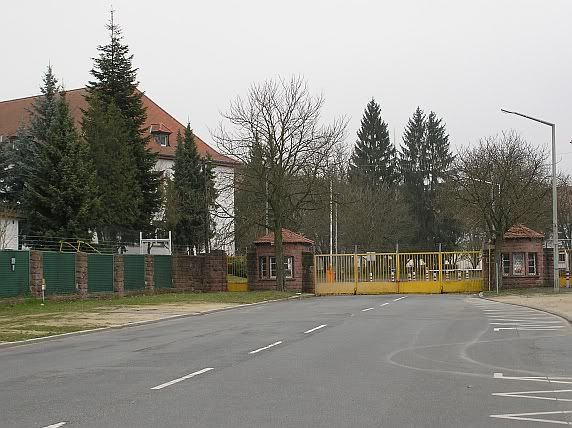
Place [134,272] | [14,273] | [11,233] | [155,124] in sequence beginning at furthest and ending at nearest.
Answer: [155,124] < [11,233] < [134,272] < [14,273]

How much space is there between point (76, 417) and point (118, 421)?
1.96 ft

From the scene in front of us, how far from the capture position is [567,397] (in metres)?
10.8

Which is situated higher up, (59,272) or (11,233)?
(11,233)

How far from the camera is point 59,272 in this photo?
3725 cm

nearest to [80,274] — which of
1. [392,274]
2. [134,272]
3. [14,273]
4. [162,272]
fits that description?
[14,273]

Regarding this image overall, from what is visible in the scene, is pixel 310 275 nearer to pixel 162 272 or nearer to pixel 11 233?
pixel 162 272

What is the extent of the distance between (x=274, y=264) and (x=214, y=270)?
12.7 feet

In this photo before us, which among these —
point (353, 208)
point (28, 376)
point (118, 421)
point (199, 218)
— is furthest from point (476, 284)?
point (118, 421)

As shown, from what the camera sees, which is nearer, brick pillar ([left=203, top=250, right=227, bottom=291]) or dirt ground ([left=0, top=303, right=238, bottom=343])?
dirt ground ([left=0, top=303, right=238, bottom=343])

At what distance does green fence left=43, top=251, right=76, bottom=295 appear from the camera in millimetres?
36438

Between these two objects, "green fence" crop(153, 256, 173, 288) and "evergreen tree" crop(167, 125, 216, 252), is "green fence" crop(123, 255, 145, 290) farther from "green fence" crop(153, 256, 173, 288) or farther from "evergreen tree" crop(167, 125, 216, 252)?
Result: "evergreen tree" crop(167, 125, 216, 252)

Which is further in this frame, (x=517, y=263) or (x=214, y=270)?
(x=214, y=270)

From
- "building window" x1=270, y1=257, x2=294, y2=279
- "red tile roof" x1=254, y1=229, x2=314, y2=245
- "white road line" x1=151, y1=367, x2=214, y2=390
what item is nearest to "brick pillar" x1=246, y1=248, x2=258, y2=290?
"red tile roof" x1=254, y1=229, x2=314, y2=245

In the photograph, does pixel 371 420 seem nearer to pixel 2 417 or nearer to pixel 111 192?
pixel 2 417
